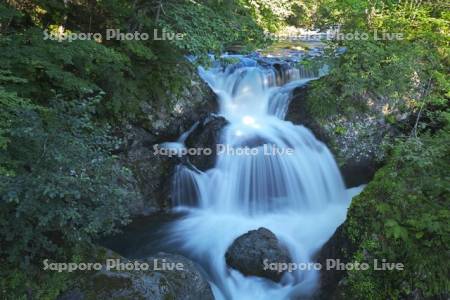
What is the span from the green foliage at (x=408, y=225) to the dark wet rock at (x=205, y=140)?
146 inches

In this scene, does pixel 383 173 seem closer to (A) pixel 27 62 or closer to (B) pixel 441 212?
(B) pixel 441 212

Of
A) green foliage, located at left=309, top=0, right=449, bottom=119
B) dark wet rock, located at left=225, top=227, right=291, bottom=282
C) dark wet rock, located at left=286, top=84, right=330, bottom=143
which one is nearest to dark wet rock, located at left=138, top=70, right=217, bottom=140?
dark wet rock, located at left=286, top=84, right=330, bottom=143

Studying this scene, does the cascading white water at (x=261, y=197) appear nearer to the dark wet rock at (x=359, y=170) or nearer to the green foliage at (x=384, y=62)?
the dark wet rock at (x=359, y=170)

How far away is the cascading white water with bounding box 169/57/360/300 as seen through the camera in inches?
250

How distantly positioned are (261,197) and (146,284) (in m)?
4.14

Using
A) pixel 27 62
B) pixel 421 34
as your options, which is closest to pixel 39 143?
pixel 27 62

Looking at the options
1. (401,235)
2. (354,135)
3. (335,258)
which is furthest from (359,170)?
(401,235)

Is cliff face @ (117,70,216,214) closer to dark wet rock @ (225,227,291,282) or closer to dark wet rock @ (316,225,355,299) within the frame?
dark wet rock @ (225,227,291,282)

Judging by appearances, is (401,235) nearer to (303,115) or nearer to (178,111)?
(303,115)

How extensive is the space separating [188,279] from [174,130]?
167 inches

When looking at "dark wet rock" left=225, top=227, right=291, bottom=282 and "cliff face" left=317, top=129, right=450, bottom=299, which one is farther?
"dark wet rock" left=225, top=227, right=291, bottom=282

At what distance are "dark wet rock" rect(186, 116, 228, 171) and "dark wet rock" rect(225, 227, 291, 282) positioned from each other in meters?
2.61

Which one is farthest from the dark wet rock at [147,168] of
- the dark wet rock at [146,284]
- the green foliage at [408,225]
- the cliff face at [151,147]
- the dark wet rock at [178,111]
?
the green foliage at [408,225]

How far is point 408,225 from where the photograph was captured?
5.11 m
